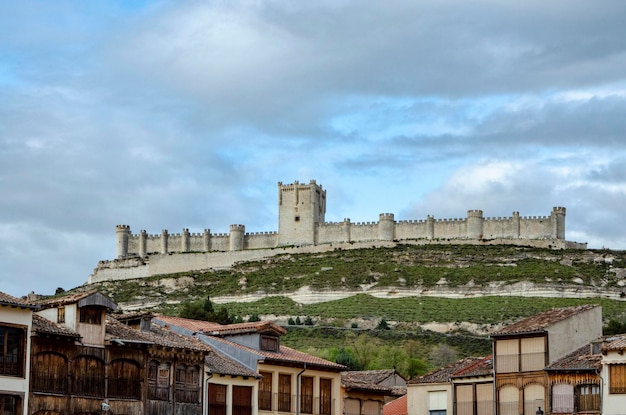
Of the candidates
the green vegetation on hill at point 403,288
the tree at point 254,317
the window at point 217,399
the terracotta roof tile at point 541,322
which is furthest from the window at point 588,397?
the tree at point 254,317

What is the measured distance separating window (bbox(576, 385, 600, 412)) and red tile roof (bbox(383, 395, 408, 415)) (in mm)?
11909

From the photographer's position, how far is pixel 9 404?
53375 mm

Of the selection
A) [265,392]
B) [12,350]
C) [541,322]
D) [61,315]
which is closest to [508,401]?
[541,322]

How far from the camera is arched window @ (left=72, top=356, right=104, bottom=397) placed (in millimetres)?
57125

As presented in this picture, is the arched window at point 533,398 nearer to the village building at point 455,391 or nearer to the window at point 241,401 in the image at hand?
the village building at point 455,391

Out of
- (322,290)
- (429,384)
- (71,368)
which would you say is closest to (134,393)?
(71,368)

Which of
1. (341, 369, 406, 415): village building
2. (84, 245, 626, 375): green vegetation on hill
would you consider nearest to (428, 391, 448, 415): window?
(341, 369, 406, 415): village building

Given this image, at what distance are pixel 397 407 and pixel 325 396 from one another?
751cm

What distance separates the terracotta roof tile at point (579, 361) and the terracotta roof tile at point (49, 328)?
20898 mm

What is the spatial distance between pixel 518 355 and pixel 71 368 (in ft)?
68.1

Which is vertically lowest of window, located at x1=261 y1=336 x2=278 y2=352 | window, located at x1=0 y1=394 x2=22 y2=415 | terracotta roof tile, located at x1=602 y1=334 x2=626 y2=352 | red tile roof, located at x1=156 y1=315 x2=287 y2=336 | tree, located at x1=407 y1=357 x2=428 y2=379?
window, located at x1=0 y1=394 x2=22 y2=415

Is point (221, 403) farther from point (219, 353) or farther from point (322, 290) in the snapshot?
point (322, 290)

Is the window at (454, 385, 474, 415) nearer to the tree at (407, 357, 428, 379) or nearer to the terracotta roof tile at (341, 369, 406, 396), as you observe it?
the terracotta roof tile at (341, 369, 406, 396)

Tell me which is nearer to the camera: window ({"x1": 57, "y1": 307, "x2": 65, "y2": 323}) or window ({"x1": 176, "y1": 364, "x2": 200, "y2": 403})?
window ({"x1": 57, "y1": 307, "x2": 65, "y2": 323})
